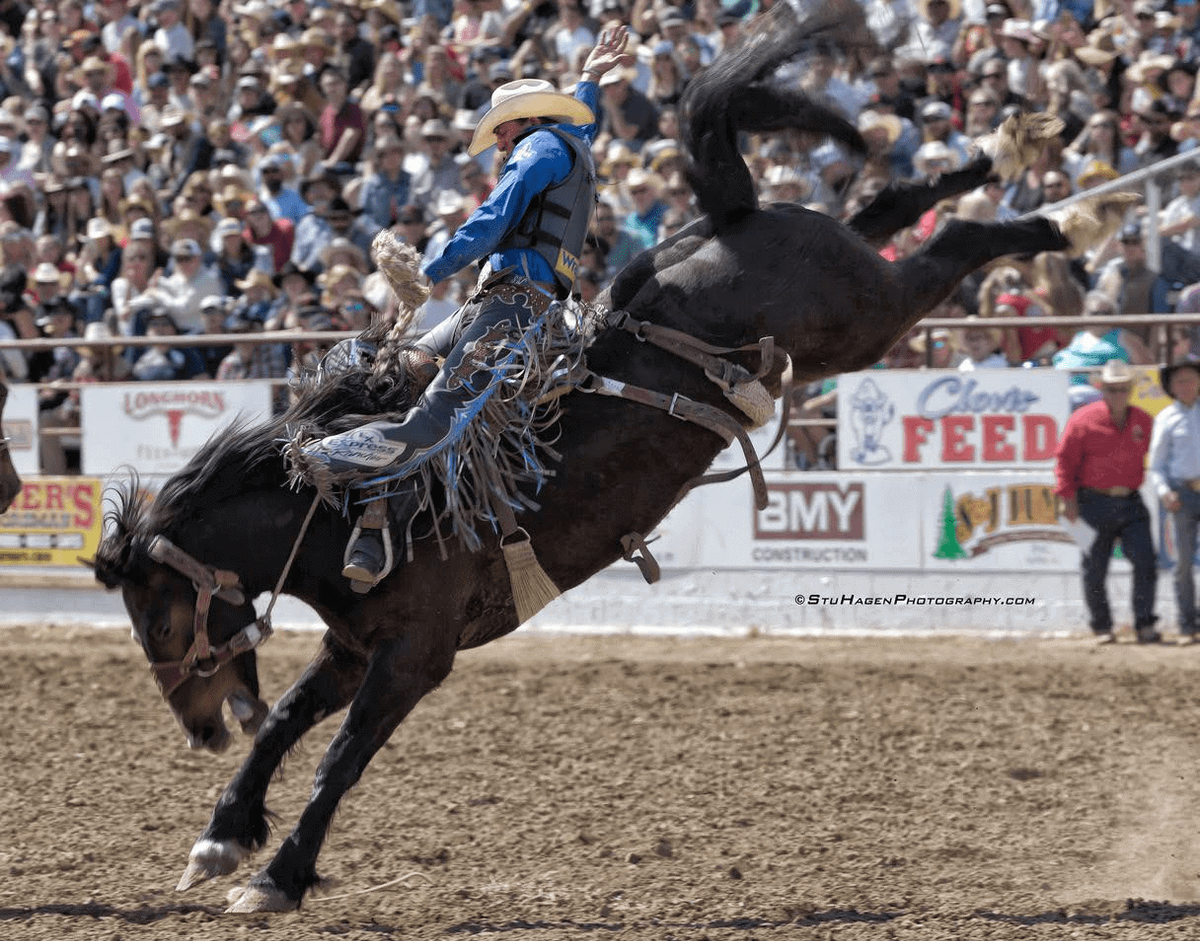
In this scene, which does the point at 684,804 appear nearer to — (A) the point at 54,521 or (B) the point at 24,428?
(A) the point at 54,521

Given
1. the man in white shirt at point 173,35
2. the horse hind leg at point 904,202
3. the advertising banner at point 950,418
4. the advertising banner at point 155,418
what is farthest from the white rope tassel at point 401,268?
the man in white shirt at point 173,35

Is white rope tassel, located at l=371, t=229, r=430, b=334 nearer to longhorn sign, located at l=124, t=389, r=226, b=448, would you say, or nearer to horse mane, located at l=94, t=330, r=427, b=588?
horse mane, located at l=94, t=330, r=427, b=588

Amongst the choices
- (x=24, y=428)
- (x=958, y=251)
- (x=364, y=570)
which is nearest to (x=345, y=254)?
(x=24, y=428)

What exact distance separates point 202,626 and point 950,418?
5900 millimetres

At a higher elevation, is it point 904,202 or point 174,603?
point 904,202

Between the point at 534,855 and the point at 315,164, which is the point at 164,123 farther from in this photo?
the point at 534,855

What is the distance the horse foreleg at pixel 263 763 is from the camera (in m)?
A: 4.80

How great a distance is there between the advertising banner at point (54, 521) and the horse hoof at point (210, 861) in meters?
6.69

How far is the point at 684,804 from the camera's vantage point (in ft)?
20.3

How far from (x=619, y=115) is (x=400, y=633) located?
7889 mm

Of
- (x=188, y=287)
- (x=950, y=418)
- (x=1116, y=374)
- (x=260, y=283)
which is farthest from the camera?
(x=188, y=287)

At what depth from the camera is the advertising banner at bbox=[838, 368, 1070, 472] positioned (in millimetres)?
9625

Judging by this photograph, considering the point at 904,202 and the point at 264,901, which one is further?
the point at 904,202

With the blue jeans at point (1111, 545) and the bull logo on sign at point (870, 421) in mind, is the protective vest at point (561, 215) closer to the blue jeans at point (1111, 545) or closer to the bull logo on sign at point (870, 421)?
the bull logo on sign at point (870, 421)
